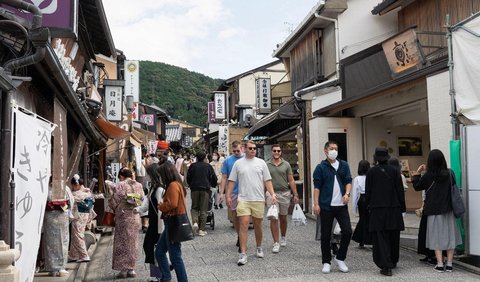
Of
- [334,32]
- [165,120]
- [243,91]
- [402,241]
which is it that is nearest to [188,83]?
[165,120]

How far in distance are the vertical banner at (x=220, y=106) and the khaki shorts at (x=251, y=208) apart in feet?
97.7

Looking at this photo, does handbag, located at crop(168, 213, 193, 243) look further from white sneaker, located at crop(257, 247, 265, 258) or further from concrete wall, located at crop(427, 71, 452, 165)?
concrete wall, located at crop(427, 71, 452, 165)

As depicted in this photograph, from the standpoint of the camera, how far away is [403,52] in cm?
1048

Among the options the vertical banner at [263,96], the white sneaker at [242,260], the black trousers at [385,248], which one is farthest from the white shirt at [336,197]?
the vertical banner at [263,96]

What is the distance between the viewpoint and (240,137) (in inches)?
1220

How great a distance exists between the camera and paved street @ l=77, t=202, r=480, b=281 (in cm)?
701

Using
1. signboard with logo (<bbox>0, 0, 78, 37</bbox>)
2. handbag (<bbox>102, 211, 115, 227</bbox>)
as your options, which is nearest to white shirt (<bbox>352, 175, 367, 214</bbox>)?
handbag (<bbox>102, 211, 115, 227</bbox>)

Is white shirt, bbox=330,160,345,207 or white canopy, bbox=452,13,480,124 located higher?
white canopy, bbox=452,13,480,124

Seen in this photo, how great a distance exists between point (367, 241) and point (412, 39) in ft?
14.4

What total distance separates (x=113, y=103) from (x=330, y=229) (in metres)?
11.7

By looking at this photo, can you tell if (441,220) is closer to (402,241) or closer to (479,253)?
(479,253)

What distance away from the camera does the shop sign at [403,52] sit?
Answer: 10.1m

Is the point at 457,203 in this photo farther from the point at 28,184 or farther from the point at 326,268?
the point at 28,184

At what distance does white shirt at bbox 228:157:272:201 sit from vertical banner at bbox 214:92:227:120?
29572mm
